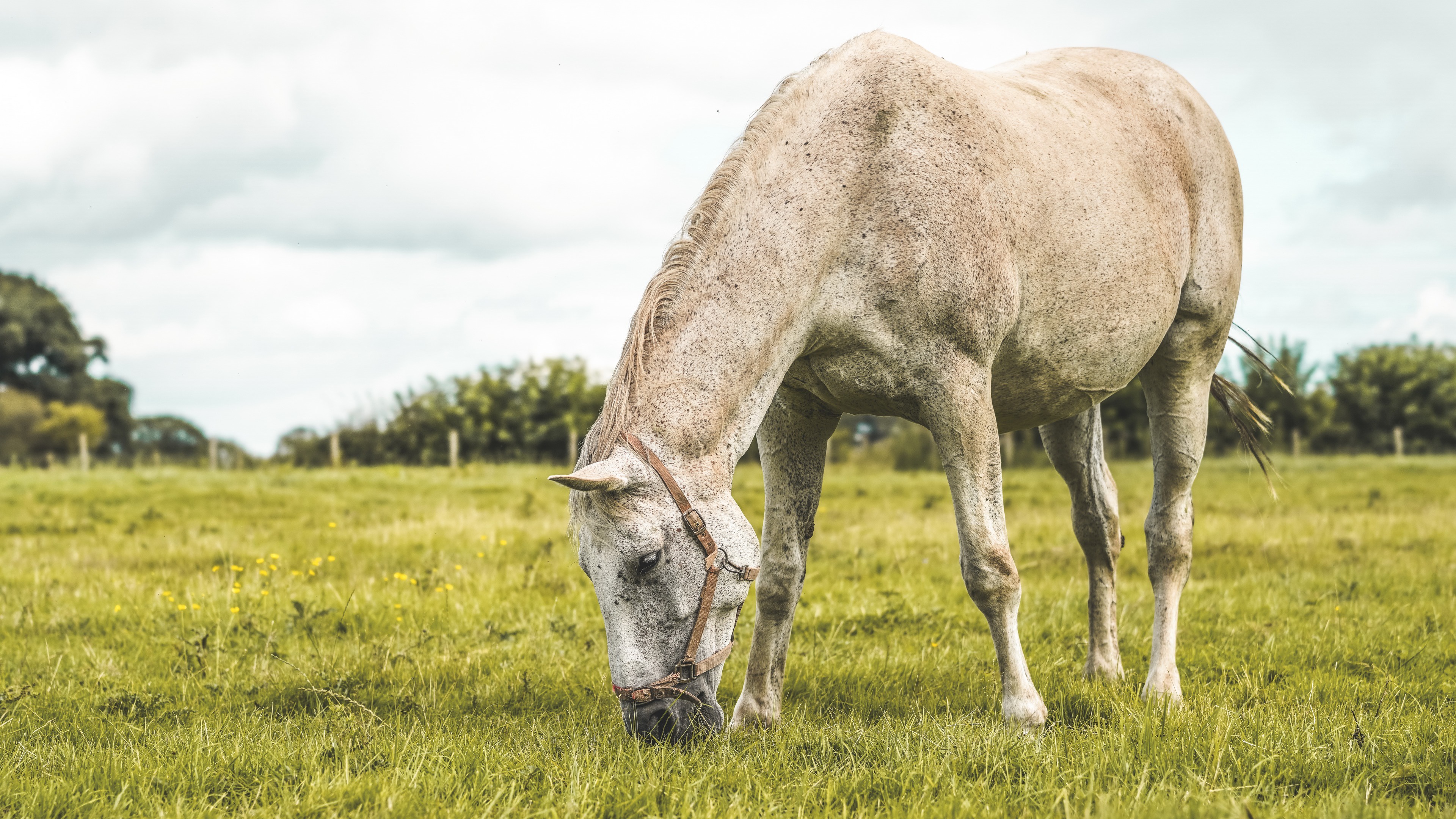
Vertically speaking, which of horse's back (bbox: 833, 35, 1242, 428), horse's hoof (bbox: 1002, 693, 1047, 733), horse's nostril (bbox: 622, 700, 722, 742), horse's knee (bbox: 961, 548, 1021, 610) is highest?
horse's back (bbox: 833, 35, 1242, 428)

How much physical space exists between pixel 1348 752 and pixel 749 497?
10.4m

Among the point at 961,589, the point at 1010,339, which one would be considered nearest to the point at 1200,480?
the point at 961,589

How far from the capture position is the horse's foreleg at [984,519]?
3777 mm

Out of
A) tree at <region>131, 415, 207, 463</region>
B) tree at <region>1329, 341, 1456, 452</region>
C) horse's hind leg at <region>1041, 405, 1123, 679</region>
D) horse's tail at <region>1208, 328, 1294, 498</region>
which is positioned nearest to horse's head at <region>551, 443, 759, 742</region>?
horse's hind leg at <region>1041, 405, 1123, 679</region>

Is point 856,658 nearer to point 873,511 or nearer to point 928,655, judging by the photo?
point 928,655

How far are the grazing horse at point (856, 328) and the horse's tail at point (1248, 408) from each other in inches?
58.7

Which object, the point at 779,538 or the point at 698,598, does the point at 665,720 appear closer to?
the point at 698,598

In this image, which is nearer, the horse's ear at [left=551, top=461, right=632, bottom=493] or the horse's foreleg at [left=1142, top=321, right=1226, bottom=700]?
the horse's ear at [left=551, top=461, right=632, bottom=493]

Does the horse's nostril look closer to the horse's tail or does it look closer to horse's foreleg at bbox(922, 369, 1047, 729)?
horse's foreleg at bbox(922, 369, 1047, 729)

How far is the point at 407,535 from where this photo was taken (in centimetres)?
973

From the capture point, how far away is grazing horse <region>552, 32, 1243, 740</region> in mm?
3398

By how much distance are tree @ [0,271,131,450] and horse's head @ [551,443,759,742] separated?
49886 mm

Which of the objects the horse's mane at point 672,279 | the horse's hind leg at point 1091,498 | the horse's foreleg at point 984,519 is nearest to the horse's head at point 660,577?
the horse's mane at point 672,279

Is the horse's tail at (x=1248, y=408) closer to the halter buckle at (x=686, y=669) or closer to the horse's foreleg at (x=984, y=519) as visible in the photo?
the horse's foreleg at (x=984, y=519)
